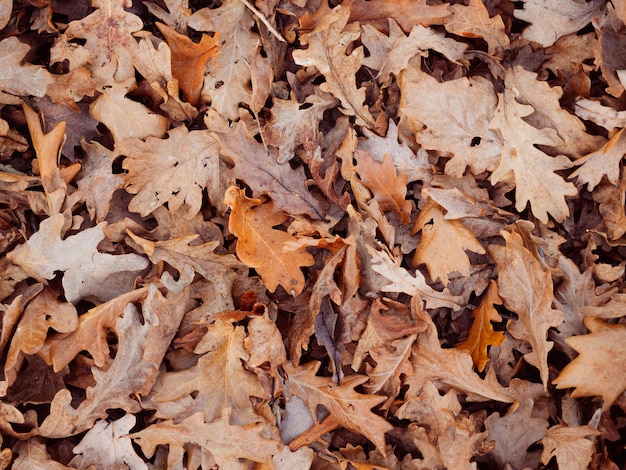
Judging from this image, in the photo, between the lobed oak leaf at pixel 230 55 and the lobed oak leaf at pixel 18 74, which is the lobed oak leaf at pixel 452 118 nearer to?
the lobed oak leaf at pixel 230 55

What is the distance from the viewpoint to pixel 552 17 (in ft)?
6.95

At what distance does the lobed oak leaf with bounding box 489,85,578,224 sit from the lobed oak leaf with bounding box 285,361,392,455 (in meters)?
0.81

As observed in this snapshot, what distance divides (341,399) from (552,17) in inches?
58.5

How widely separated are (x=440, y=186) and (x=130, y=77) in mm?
1130

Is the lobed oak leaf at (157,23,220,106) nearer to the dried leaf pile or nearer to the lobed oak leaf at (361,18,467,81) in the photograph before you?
the dried leaf pile

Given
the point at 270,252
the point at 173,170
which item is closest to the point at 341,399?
the point at 270,252

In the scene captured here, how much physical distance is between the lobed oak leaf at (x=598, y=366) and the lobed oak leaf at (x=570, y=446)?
0.37 ft

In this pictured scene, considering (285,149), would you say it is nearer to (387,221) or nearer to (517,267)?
(387,221)

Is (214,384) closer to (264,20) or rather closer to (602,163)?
(264,20)

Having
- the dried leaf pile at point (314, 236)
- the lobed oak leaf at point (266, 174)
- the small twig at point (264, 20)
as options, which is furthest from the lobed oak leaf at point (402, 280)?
the small twig at point (264, 20)

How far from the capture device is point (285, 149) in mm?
2100

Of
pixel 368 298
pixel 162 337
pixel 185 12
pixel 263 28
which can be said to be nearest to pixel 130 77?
pixel 185 12

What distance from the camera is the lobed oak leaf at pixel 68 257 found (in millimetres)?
2021

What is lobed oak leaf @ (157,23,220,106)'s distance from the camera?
212cm
